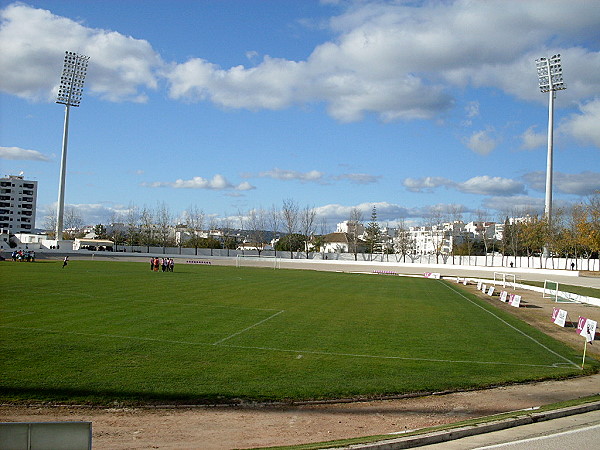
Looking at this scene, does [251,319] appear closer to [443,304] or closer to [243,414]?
[243,414]

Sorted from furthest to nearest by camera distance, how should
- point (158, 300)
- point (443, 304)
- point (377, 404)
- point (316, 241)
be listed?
point (316, 241), point (443, 304), point (158, 300), point (377, 404)

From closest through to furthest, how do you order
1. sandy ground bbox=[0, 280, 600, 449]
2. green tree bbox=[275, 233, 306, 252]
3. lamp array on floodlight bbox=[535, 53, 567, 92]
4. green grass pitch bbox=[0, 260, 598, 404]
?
sandy ground bbox=[0, 280, 600, 449], green grass pitch bbox=[0, 260, 598, 404], lamp array on floodlight bbox=[535, 53, 567, 92], green tree bbox=[275, 233, 306, 252]

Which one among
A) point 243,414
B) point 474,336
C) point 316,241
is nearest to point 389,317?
point 474,336

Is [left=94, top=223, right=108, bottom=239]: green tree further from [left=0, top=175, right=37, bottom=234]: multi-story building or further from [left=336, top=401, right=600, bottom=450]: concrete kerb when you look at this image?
[left=336, top=401, right=600, bottom=450]: concrete kerb

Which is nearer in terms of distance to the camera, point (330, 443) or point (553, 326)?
point (330, 443)

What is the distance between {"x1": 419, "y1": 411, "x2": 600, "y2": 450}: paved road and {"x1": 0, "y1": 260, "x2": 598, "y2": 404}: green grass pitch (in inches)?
132

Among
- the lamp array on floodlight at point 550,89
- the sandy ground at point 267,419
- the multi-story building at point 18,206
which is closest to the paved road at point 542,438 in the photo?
the sandy ground at point 267,419

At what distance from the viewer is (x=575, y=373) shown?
53.3 feet

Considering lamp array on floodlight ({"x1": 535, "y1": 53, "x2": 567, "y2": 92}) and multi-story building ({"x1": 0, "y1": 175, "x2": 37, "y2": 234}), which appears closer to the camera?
lamp array on floodlight ({"x1": 535, "y1": 53, "x2": 567, "y2": 92})

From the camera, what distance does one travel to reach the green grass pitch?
1281 centimetres

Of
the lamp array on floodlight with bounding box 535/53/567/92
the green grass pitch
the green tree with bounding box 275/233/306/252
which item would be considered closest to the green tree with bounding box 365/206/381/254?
the green tree with bounding box 275/233/306/252

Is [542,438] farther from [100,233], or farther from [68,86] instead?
[100,233]

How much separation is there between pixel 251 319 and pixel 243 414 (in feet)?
38.2

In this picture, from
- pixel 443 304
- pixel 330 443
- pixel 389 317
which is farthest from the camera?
pixel 443 304
